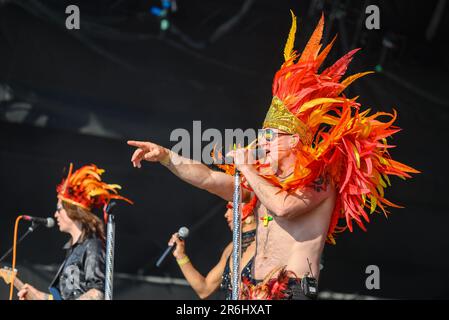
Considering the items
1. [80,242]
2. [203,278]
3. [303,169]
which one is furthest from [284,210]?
[80,242]

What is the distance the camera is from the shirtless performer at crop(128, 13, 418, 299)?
435 cm

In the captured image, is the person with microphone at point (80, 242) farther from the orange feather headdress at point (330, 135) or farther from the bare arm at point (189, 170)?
the orange feather headdress at point (330, 135)

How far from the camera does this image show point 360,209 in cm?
450

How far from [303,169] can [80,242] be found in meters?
2.08

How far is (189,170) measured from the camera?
A: 482 cm

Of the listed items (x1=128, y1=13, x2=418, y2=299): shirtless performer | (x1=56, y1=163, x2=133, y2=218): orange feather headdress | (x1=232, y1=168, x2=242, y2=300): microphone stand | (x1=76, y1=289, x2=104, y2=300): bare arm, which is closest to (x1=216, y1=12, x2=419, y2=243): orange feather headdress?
(x1=128, y1=13, x2=418, y2=299): shirtless performer

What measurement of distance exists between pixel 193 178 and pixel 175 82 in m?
2.82

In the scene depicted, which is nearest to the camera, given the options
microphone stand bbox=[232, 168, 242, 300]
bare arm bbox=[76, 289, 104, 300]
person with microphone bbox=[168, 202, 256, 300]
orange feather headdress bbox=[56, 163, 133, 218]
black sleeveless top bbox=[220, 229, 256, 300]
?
microphone stand bbox=[232, 168, 242, 300]

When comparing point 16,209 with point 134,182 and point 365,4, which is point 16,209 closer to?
point 134,182

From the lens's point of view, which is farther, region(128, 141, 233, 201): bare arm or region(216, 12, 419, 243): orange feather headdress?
region(128, 141, 233, 201): bare arm

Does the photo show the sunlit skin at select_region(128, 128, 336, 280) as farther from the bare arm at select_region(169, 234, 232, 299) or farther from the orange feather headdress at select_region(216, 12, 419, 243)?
the bare arm at select_region(169, 234, 232, 299)

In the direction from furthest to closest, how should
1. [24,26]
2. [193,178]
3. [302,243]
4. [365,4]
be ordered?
1. [24,26]
2. [365,4]
3. [193,178]
4. [302,243]

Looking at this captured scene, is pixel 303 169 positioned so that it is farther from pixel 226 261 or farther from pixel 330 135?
pixel 226 261

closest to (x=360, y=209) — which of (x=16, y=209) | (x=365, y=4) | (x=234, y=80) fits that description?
(x=365, y=4)
